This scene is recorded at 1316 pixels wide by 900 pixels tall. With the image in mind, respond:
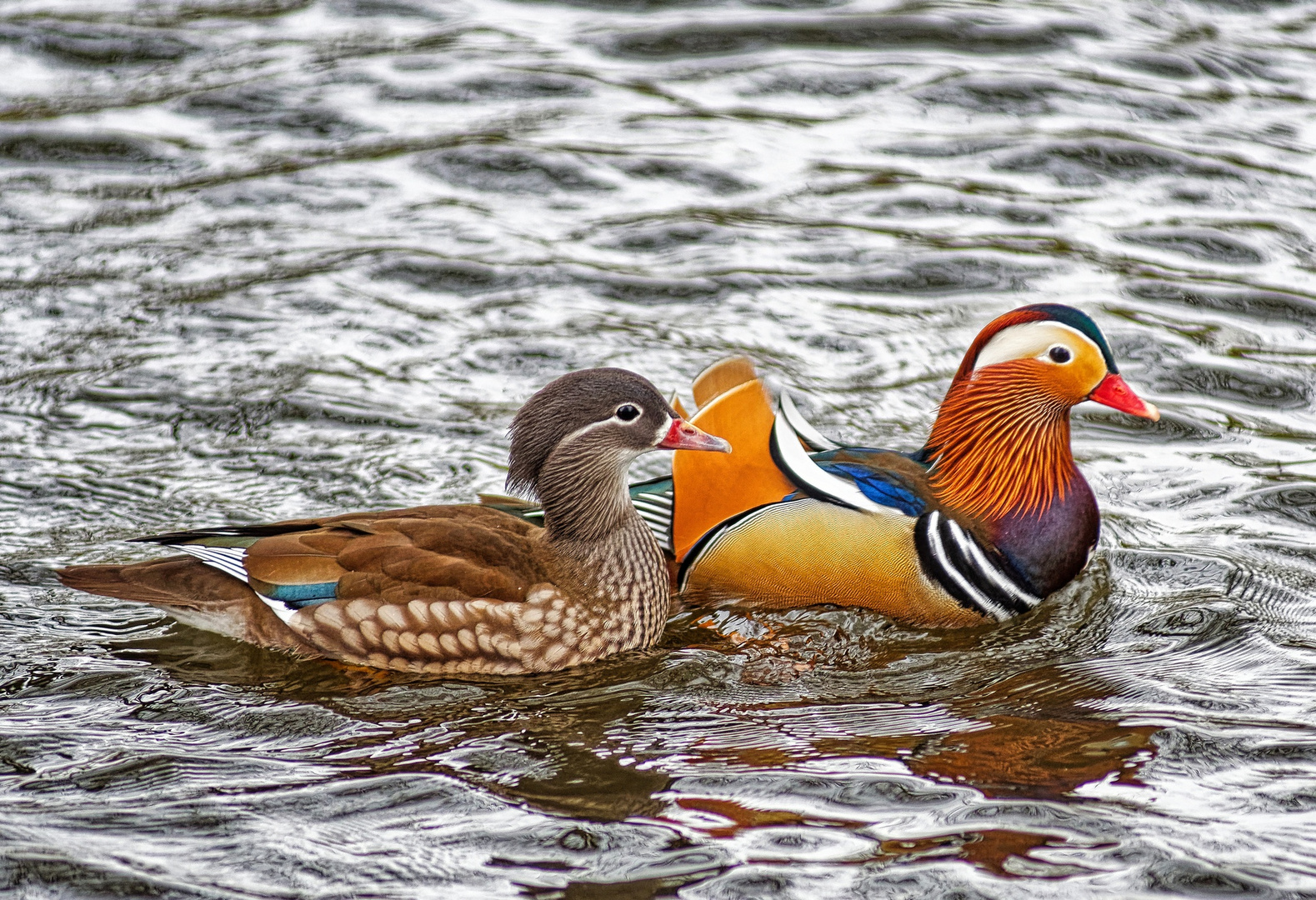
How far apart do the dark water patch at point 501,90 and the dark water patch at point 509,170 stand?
104 cm

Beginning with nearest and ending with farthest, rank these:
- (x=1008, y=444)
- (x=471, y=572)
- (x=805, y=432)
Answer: (x=471, y=572)
(x=1008, y=444)
(x=805, y=432)

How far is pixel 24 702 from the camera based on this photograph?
5676mm

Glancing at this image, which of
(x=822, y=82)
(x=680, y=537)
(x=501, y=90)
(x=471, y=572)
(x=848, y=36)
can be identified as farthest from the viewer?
(x=848, y=36)

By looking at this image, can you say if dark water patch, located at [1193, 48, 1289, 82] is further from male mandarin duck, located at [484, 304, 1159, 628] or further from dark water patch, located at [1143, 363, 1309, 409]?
male mandarin duck, located at [484, 304, 1159, 628]

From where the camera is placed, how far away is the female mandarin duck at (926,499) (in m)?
6.31

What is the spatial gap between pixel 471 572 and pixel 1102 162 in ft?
22.7

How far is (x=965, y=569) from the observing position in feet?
20.8

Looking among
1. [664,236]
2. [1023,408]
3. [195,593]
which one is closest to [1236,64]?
[664,236]

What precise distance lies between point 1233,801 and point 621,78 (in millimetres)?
8456

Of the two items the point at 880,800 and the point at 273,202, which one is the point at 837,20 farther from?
the point at 880,800

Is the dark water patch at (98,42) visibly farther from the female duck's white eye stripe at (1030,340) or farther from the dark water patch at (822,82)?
the female duck's white eye stripe at (1030,340)

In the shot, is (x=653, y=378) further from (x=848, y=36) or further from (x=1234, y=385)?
(x=848, y=36)

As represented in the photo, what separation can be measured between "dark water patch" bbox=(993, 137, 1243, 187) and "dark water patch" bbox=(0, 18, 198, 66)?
20.9ft

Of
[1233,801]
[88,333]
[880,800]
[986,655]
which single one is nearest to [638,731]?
[880,800]
